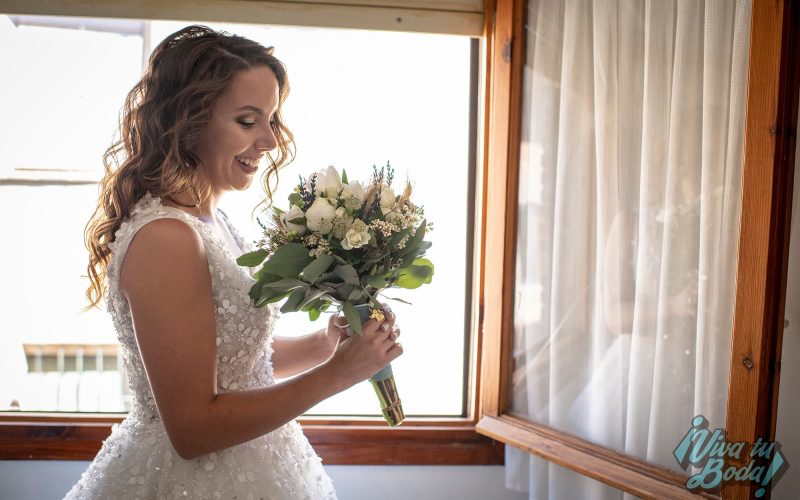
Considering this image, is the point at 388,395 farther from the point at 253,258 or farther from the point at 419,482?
the point at 419,482

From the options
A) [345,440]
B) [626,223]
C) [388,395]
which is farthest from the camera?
[345,440]

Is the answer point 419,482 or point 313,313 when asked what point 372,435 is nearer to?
point 419,482

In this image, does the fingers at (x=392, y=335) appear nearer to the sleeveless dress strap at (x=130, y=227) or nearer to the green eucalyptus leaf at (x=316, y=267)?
the green eucalyptus leaf at (x=316, y=267)

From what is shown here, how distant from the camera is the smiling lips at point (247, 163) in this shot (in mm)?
1476

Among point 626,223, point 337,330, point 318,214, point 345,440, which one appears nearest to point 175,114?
point 318,214

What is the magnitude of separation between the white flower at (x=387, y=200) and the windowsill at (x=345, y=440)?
114cm

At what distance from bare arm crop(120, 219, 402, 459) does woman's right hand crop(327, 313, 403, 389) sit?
0.37 feet

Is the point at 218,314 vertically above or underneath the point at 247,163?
underneath

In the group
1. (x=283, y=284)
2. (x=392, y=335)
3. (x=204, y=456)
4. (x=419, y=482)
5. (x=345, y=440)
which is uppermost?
(x=283, y=284)

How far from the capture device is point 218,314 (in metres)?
1.35

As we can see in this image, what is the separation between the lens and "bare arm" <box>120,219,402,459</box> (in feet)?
3.89

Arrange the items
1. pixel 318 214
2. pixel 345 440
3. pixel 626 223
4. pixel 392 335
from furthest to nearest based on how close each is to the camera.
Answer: pixel 345 440 → pixel 626 223 → pixel 392 335 → pixel 318 214

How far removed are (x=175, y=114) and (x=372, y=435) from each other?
1317 mm

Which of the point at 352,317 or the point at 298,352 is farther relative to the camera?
the point at 298,352
